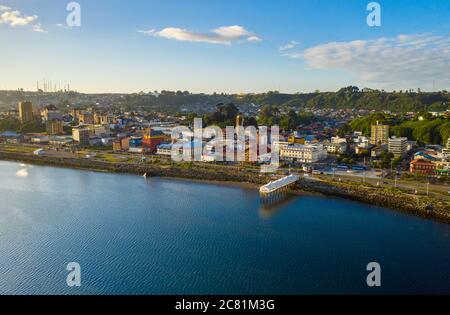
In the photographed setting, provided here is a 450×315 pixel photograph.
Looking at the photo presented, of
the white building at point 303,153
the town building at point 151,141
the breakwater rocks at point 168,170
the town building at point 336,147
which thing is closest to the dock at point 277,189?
the breakwater rocks at point 168,170

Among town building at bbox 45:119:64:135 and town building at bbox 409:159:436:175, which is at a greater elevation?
town building at bbox 45:119:64:135

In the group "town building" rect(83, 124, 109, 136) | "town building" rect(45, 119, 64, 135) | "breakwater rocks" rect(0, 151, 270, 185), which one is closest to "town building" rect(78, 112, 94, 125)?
"town building" rect(45, 119, 64, 135)

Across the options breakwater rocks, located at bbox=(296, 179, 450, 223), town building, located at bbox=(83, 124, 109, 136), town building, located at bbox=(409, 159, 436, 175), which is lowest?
breakwater rocks, located at bbox=(296, 179, 450, 223)

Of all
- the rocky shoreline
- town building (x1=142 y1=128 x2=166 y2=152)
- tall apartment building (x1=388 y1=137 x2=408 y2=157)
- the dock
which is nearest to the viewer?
the rocky shoreline

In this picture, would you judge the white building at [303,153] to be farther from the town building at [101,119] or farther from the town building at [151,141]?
the town building at [101,119]

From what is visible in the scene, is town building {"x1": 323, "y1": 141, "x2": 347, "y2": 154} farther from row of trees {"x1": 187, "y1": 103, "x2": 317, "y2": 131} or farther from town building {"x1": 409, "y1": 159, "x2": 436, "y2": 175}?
row of trees {"x1": 187, "y1": 103, "x2": 317, "y2": 131}
